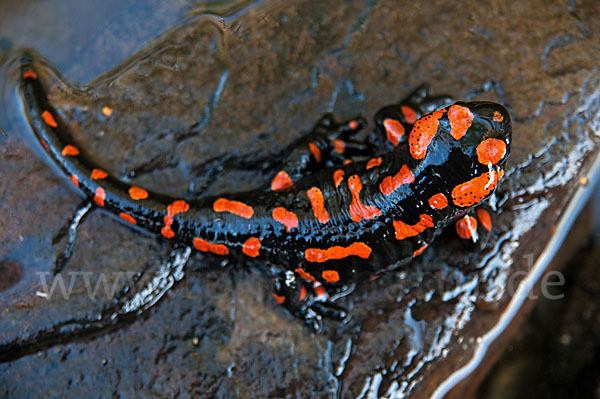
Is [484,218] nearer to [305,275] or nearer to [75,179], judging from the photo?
[305,275]

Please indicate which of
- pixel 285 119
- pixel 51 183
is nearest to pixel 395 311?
pixel 285 119

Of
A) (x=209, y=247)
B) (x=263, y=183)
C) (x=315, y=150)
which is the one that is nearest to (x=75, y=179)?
(x=209, y=247)

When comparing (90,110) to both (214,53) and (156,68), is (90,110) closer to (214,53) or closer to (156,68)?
(156,68)

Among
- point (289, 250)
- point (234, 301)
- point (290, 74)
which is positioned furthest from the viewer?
point (290, 74)

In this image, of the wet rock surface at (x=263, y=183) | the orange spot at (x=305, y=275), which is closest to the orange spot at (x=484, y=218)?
the wet rock surface at (x=263, y=183)

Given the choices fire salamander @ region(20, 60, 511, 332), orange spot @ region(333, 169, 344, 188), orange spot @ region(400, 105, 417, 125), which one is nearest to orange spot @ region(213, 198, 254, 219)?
fire salamander @ region(20, 60, 511, 332)

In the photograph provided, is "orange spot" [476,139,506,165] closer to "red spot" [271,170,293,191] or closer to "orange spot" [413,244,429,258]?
"orange spot" [413,244,429,258]
